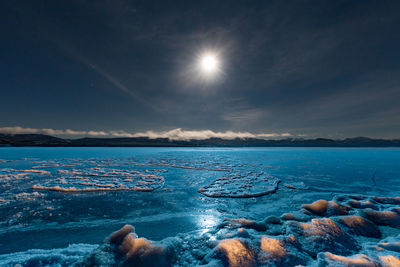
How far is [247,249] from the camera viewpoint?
328cm

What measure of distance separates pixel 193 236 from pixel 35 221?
16.3 ft

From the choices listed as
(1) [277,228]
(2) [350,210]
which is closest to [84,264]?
(1) [277,228]

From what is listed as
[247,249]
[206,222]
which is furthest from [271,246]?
[206,222]

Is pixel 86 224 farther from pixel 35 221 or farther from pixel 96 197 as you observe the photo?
pixel 96 197

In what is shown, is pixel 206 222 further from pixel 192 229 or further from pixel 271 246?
pixel 271 246

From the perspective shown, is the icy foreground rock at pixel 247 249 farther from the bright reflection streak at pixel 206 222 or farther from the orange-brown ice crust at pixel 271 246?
the bright reflection streak at pixel 206 222

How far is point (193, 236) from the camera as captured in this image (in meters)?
4.14

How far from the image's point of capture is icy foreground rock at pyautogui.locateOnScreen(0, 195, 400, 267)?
3047 millimetres

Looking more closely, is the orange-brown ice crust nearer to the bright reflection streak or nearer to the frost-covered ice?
the frost-covered ice

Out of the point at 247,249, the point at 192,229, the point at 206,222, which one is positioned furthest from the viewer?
the point at 206,222

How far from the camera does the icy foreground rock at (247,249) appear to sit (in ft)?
10.00

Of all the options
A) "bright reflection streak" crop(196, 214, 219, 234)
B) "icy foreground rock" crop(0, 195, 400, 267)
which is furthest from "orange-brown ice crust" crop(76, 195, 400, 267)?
"bright reflection streak" crop(196, 214, 219, 234)

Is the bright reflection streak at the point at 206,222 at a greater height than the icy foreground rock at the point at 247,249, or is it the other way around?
the icy foreground rock at the point at 247,249

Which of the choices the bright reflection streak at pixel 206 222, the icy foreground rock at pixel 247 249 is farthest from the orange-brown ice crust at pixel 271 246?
the bright reflection streak at pixel 206 222
